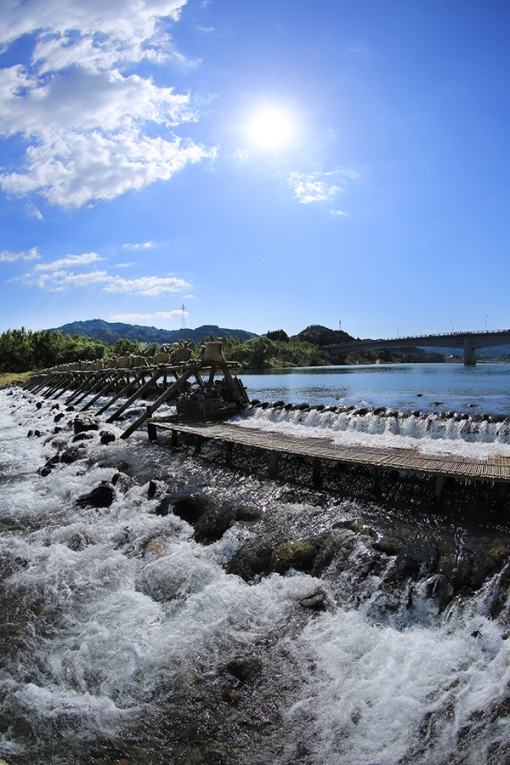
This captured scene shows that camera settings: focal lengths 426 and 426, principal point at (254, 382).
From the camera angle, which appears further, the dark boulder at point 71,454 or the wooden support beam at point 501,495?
the dark boulder at point 71,454

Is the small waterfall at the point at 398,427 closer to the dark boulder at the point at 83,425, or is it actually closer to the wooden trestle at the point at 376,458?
the wooden trestle at the point at 376,458

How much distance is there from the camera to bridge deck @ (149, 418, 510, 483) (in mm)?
9570

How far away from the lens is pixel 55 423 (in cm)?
2727

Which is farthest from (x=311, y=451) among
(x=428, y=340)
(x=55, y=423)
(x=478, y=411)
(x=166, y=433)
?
(x=428, y=340)

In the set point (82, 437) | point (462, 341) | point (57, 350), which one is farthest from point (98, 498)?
point (57, 350)

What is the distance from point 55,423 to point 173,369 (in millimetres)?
9126

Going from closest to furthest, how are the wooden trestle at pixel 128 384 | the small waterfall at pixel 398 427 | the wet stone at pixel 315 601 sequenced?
the wet stone at pixel 315 601 → the small waterfall at pixel 398 427 → the wooden trestle at pixel 128 384

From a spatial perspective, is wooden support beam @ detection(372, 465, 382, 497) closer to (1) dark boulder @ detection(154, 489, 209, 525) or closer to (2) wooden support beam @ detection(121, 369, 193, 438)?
(1) dark boulder @ detection(154, 489, 209, 525)

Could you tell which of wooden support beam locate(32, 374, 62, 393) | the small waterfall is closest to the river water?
the small waterfall

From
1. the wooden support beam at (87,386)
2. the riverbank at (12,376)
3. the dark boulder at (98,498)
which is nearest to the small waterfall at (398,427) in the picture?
the dark boulder at (98,498)

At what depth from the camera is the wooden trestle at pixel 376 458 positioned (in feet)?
31.1

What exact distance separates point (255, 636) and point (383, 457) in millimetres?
6293

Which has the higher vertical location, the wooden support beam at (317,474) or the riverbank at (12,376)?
the riverbank at (12,376)

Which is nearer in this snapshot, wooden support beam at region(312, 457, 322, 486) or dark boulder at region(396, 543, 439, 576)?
dark boulder at region(396, 543, 439, 576)
